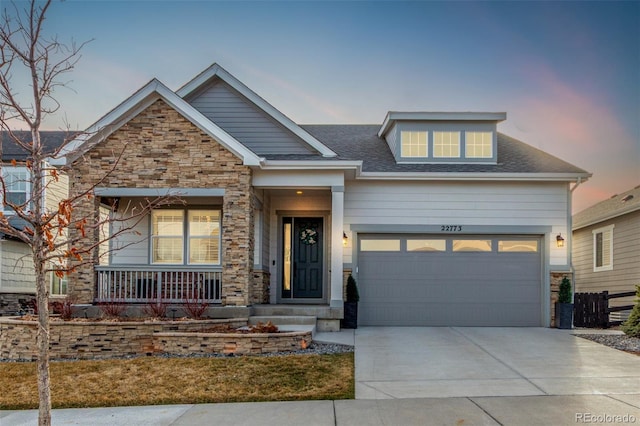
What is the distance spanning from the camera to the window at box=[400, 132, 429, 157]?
1555 cm

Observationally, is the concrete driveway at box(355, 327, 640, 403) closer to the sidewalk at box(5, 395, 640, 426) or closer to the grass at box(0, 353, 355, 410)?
the sidewalk at box(5, 395, 640, 426)

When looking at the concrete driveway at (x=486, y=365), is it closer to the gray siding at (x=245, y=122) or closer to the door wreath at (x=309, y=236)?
the door wreath at (x=309, y=236)

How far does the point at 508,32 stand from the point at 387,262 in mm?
6836

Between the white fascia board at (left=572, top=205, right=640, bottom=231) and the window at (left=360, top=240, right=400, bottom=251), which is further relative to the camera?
the white fascia board at (left=572, top=205, right=640, bottom=231)

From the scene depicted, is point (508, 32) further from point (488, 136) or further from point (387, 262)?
point (387, 262)

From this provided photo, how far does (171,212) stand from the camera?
47.8 ft

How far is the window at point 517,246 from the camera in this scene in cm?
1452

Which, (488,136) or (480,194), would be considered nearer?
(480,194)

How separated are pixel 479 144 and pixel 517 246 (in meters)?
3.00

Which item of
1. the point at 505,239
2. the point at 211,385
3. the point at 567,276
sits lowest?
the point at 211,385

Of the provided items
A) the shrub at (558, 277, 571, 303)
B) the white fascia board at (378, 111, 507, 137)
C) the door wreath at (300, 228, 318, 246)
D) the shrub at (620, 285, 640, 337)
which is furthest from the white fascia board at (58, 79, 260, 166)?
the shrub at (620, 285, 640, 337)

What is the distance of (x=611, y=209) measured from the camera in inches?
725

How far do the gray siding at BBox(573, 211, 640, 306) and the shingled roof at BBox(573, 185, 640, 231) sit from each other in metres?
0.26

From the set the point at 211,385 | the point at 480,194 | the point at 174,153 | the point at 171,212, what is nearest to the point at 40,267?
the point at 211,385
